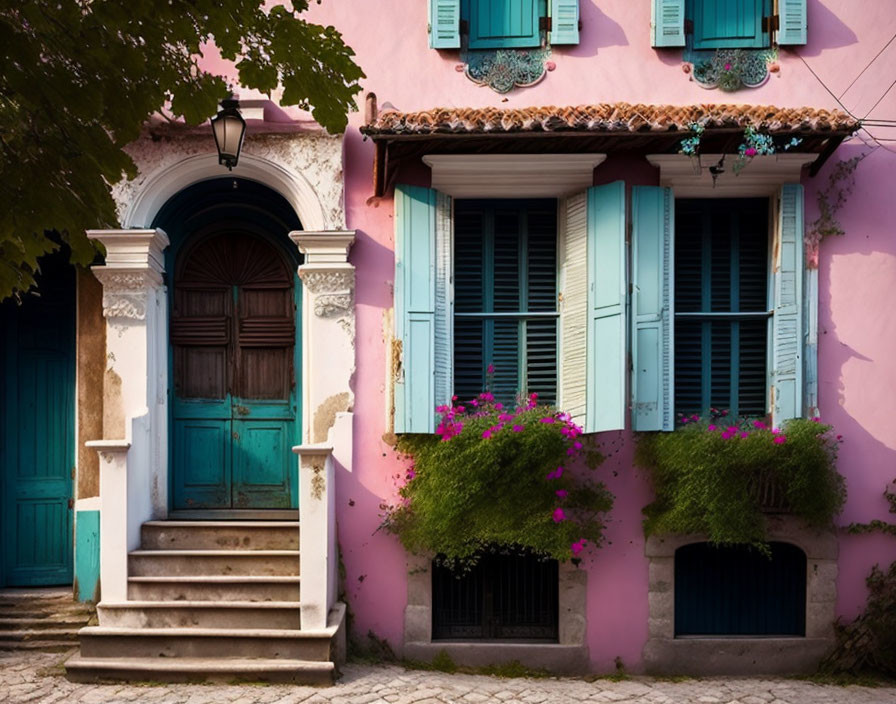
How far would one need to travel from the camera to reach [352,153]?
7.11 meters

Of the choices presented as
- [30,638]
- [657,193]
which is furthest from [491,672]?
[657,193]

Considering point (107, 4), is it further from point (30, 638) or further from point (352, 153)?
point (30, 638)

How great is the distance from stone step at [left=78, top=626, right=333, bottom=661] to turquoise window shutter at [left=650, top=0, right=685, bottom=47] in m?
5.79

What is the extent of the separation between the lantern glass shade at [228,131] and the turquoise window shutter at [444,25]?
1.90 metres

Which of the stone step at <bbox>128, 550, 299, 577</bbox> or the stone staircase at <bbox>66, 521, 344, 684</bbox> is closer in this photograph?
the stone staircase at <bbox>66, 521, 344, 684</bbox>

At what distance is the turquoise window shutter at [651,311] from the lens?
6746 mm

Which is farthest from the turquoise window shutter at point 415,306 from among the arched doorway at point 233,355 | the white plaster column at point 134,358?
the white plaster column at point 134,358

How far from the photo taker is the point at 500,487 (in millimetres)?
6402

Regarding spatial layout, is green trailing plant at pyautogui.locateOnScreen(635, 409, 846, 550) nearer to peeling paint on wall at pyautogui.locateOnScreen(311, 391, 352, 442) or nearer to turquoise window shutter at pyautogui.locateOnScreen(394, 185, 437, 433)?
turquoise window shutter at pyautogui.locateOnScreen(394, 185, 437, 433)

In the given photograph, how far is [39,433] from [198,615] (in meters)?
2.71

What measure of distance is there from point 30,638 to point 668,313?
20.1 ft

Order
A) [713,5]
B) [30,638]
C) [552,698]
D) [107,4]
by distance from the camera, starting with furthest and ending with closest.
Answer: [713,5], [30,638], [552,698], [107,4]

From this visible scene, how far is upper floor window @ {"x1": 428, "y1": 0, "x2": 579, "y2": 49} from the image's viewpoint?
22.9ft

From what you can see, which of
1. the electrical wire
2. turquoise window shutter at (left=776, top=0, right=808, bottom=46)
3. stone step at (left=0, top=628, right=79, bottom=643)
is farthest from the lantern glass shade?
the electrical wire
